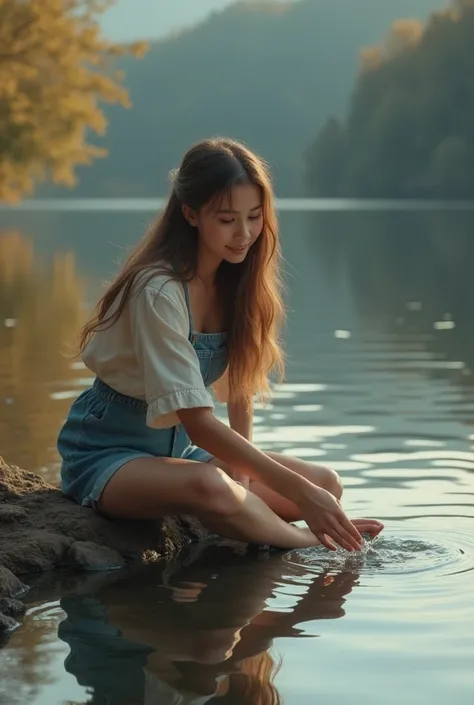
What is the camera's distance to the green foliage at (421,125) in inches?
2410

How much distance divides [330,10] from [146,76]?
24.9m

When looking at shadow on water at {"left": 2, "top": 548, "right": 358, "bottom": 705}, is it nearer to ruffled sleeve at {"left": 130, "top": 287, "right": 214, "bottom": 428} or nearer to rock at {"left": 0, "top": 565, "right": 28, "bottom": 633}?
rock at {"left": 0, "top": 565, "right": 28, "bottom": 633}

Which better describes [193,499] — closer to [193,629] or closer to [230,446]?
[230,446]

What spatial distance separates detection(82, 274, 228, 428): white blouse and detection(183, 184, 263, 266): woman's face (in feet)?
0.57

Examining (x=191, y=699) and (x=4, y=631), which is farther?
(x=4, y=631)

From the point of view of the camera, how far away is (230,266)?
425 centimetres

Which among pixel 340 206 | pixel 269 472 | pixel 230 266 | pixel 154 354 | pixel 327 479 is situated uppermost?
pixel 340 206

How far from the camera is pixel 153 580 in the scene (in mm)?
3922

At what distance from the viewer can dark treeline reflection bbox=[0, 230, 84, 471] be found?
6027 millimetres

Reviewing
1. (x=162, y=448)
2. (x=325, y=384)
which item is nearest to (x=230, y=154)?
(x=162, y=448)

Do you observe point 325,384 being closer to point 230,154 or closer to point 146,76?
point 230,154

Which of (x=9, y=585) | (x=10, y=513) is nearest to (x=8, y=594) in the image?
(x=9, y=585)

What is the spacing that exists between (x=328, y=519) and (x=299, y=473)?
673 mm

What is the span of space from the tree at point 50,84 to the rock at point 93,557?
24.1 meters
